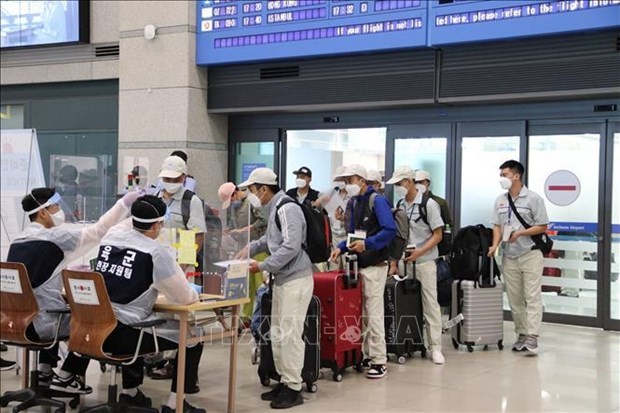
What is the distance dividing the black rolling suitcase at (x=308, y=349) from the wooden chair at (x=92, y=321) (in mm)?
1105

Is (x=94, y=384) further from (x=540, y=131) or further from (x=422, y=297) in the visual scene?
(x=540, y=131)

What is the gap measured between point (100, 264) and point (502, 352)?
381 centimetres

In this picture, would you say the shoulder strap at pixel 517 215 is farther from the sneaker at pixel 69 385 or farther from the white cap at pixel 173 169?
the sneaker at pixel 69 385

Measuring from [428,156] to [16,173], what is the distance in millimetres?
4335

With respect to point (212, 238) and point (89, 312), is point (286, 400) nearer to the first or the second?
point (212, 238)

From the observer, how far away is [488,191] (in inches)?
336

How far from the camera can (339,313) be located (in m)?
A: 5.68

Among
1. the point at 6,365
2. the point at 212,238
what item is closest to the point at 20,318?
the point at 212,238

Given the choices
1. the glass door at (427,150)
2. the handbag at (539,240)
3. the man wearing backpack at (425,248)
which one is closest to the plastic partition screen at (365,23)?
the glass door at (427,150)

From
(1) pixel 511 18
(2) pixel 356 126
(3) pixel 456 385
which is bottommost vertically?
(3) pixel 456 385

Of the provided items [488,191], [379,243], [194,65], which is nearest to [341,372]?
[379,243]

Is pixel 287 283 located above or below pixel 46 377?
above

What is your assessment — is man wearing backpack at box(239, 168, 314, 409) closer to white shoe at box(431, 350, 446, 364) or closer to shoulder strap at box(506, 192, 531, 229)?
white shoe at box(431, 350, 446, 364)

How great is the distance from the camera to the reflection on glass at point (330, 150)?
9.37 meters
